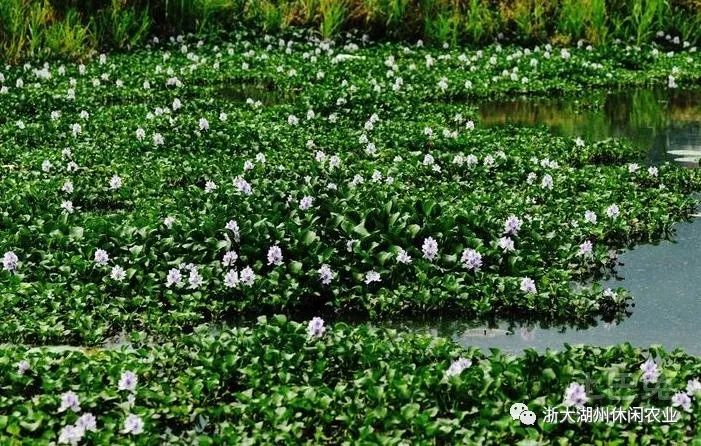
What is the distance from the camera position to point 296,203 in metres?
7.15

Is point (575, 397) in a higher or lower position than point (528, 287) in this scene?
higher

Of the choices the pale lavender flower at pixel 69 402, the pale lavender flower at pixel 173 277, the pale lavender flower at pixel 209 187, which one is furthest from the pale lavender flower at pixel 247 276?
the pale lavender flower at pixel 209 187

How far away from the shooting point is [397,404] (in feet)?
16.0

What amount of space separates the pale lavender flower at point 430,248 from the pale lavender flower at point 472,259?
0.16 m

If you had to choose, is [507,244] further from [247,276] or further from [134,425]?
[134,425]

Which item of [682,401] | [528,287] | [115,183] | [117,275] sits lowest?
[115,183]

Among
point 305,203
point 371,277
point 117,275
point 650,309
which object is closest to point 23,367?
point 117,275

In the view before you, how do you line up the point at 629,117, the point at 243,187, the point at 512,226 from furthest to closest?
1. the point at 629,117
2. the point at 243,187
3. the point at 512,226

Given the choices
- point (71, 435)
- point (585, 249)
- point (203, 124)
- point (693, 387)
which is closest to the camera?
point (71, 435)

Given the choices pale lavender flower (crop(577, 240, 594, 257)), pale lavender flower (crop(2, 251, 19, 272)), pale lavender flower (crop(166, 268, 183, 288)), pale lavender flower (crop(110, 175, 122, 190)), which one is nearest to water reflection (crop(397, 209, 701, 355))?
pale lavender flower (crop(577, 240, 594, 257))

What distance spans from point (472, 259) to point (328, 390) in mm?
1754

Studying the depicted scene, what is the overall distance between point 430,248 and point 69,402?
2.44 m

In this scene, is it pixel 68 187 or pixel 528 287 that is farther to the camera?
pixel 68 187

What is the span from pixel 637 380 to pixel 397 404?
1028 mm
